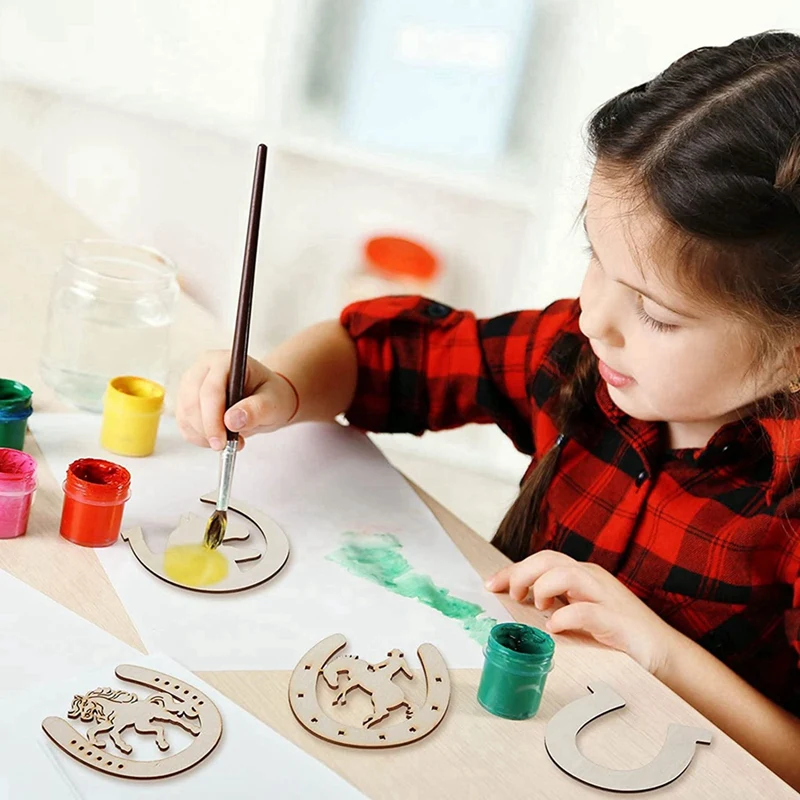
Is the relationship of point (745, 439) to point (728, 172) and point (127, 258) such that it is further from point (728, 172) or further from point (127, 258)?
point (127, 258)

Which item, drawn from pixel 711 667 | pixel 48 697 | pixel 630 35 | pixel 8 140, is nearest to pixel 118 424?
pixel 48 697

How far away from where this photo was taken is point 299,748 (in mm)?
631

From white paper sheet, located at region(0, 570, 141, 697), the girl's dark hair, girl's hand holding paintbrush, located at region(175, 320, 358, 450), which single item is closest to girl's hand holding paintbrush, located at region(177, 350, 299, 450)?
girl's hand holding paintbrush, located at region(175, 320, 358, 450)

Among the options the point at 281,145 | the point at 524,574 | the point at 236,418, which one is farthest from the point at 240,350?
the point at 281,145

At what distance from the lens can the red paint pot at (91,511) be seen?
0.76m

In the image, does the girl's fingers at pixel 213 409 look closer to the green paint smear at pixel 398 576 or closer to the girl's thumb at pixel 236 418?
the girl's thumb at pixel 236 418

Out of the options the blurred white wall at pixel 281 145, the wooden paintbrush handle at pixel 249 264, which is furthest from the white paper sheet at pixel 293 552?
the blurred white wall at pixel 281 145

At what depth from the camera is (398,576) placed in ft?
2.72

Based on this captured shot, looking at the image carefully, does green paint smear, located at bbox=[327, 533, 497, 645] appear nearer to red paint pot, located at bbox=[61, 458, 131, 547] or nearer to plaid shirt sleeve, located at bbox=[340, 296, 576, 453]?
red paint pot, located at bbox=[61, 458, 131, 547]

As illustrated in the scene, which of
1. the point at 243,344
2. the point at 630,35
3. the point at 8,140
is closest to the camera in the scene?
the point at 243,344

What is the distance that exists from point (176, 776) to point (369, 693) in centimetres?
14

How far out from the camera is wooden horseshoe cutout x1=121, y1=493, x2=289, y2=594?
30.0 inches

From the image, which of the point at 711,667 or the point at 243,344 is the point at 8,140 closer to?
the point at 243,344

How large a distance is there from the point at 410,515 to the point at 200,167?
1.60 metres
